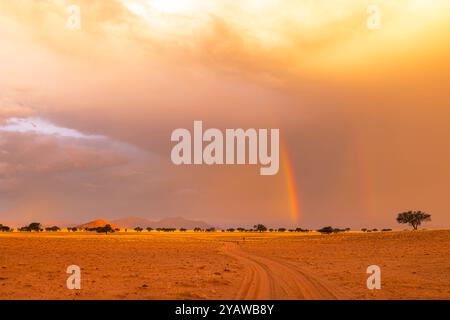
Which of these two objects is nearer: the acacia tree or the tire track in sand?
the tire track in sand

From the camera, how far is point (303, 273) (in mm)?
29266

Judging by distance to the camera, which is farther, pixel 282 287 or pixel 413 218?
pixel 413 218

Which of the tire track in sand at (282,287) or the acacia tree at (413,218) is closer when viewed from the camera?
the tire track in sand at (282,287)

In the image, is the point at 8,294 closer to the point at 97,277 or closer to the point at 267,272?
the point at 97,277

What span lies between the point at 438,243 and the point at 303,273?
41573 millimetres

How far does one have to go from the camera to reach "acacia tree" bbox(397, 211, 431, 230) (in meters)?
151

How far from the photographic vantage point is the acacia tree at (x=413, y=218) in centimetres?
15146

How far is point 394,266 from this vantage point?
122 feet

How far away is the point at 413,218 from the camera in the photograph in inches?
6009
